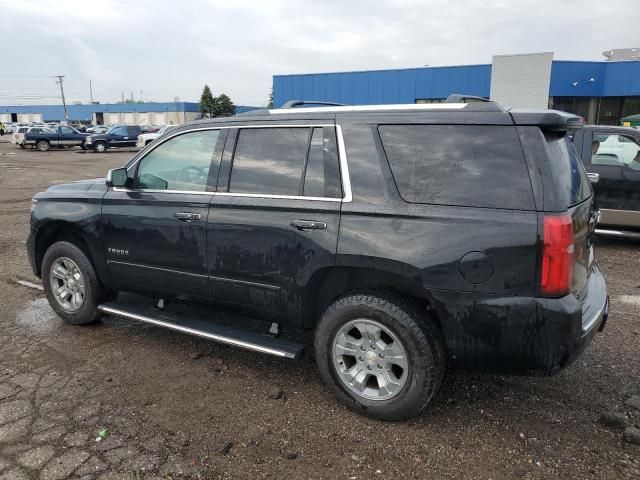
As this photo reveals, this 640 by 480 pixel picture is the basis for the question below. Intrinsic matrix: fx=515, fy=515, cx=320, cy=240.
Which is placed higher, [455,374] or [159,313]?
[159,313]

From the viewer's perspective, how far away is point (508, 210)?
280 centimetres

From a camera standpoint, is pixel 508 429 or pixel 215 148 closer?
pixel 508 429

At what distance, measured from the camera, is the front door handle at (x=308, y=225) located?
10.8 ft

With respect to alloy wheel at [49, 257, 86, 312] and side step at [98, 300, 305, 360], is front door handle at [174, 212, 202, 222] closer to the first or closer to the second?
side step at [98, 300, 305, 360]

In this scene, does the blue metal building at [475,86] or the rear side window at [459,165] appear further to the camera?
the blue metal building at [475,86]

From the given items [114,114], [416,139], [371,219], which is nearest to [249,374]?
[371,219]

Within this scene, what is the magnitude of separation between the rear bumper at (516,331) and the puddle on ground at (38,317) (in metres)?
3.70

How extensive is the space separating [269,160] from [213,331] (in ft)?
4.32

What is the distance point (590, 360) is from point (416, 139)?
239 centimetres

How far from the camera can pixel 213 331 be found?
12.5 ft

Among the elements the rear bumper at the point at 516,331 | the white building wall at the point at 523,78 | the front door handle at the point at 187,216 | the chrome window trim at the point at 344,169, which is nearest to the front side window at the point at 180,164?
the front door handle at the point at 187,216

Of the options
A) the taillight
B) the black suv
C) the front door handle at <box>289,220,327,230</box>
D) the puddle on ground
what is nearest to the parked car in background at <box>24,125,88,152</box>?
the puddle on ground

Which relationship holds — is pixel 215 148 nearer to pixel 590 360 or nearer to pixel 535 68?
pixel 590 360

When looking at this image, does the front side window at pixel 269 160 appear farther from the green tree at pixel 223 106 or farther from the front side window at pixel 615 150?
the green tree at pixel 223 106
